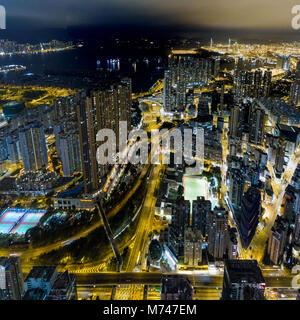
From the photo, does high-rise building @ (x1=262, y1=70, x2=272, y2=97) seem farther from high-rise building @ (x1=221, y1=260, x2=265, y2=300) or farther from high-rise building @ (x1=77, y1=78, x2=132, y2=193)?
high-rise building @ (x1=221, y1=260, x2=265, y2=300)

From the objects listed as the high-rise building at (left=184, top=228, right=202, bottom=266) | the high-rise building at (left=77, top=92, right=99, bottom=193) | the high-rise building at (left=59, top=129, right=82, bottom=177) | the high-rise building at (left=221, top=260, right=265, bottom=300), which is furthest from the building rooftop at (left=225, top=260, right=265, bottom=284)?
the high-rise building at (left=59, top=129, right=82, bottom=177)

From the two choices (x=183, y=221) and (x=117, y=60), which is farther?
(x=117, y=60)

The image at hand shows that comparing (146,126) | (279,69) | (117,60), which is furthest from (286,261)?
(117,60)

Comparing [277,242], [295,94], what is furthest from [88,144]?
[295,94]

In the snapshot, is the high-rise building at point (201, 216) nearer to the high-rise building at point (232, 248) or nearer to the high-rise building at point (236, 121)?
the high-rise building at point (232, 248)
